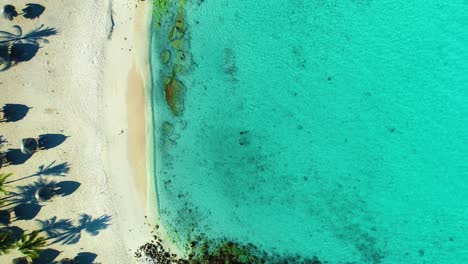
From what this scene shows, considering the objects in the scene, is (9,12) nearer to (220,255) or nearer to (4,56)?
(4,56)

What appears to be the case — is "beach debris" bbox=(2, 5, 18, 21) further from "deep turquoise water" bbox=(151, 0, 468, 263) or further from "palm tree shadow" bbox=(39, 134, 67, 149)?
"deep turquoise water" bbox=(151, 0, 468, 263)

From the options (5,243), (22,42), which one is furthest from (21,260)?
(22,42)

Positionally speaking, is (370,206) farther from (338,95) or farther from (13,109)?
(13,109)

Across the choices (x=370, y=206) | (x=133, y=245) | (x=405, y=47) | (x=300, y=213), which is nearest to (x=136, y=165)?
(x=133, y=245)

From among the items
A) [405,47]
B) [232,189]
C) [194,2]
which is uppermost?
[194,2]

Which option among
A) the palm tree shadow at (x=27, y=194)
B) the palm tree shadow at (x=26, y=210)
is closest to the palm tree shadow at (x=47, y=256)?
the palm tree shadow at (x=26, y=210)
